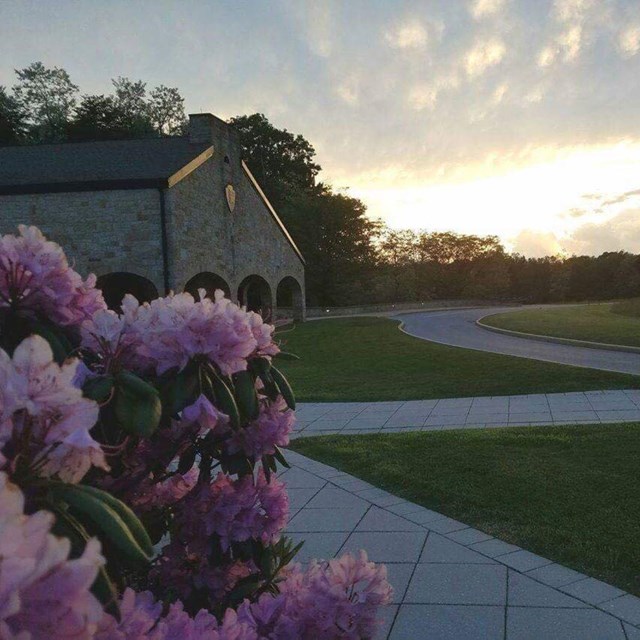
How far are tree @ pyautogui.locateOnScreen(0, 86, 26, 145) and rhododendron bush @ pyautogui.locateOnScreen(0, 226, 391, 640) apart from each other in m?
50.3

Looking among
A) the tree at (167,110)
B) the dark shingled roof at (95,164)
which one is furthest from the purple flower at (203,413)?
the tree at (167,110)

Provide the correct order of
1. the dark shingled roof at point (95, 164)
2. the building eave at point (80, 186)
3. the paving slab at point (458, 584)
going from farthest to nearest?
the dark shingled roof at point (95, 164), the building eave at point (80, 186), the paving slab at point (458, 584)

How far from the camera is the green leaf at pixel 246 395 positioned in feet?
6.28

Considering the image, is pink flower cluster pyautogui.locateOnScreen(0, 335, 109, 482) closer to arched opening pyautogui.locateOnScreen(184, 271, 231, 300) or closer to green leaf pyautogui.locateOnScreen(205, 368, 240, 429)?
green leaf pyautogui.locateOnScreen(205, 368, 240, 429)

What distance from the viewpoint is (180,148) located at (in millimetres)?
24531

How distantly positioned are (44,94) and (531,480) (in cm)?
6148

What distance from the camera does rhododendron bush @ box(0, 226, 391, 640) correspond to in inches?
31.1

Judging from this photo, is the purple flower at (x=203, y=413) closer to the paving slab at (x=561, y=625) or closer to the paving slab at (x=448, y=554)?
the paving slab at (x=561, y=625)

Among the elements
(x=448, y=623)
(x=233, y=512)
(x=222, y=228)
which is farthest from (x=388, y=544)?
(x=222, y=228)

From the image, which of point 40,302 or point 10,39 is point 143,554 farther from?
point 10,39

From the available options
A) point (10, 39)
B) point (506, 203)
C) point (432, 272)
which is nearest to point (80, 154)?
point (10, 39)

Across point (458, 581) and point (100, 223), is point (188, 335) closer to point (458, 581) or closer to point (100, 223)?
point (458, 581)

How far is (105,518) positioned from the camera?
976 millimetres

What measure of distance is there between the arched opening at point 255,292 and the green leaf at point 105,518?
88.4 feet
